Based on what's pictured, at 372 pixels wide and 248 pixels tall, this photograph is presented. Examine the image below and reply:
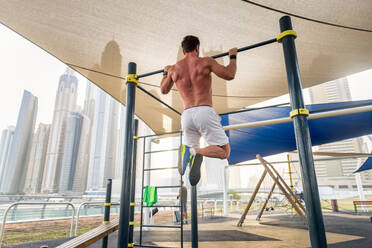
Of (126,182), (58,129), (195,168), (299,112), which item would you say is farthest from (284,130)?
(58,129)

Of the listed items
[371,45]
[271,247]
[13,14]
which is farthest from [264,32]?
[13,14]

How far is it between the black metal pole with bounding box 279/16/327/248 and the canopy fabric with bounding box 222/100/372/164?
2.58 m

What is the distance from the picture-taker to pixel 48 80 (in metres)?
32.5

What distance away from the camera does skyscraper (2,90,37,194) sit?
24953 millimetres

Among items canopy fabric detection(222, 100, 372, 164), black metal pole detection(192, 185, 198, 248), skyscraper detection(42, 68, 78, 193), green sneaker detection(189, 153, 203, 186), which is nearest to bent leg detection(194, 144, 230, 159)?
green sneaker detection(189, 153, 203, 186)

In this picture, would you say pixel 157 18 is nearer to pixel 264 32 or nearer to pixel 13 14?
pixel 264 32

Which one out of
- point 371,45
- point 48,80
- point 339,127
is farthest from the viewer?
point 48,80

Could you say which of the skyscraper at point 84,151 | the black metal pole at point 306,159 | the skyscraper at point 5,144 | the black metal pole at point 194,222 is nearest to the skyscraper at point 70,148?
the skyscraper at point 84,151

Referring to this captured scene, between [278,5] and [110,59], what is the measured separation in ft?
7.11

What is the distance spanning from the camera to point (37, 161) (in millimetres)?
30297

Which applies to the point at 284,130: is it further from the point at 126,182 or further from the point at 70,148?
the point at 70,148

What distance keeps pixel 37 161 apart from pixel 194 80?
3569cm

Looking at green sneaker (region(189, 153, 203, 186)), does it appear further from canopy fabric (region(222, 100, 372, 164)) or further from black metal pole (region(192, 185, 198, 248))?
canopy fabric (region(222, 100, 372, 164))

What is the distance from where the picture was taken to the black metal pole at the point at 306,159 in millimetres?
1198
